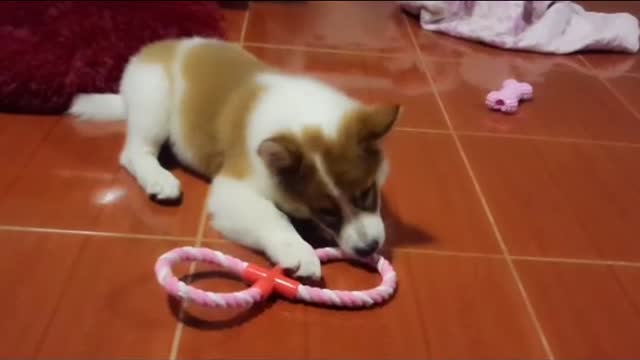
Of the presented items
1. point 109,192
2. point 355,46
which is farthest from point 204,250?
point 355,46

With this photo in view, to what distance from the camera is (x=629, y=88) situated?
227cm

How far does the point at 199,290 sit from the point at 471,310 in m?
0.41

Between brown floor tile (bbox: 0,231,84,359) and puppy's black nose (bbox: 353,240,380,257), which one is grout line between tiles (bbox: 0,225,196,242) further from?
puppy's black nose (bbox: 353,240,380,257)

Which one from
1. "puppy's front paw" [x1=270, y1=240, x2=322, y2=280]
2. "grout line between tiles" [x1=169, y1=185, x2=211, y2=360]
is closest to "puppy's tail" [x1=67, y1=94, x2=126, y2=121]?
"grout line between tiles" [x1=169, y1=185, x2=211, y2=360]

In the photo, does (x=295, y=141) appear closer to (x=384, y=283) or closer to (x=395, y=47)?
(x=384, y=283)

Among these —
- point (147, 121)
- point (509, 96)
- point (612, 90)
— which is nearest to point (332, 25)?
point (509, 96)

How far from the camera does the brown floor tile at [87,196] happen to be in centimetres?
142

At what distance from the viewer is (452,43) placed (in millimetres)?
2512

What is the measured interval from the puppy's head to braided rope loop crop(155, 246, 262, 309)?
0.15m

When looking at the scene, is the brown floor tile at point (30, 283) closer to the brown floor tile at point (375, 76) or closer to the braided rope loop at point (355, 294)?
the braided rope loop at point (355, 294)

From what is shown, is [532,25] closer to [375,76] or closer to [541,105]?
[541,105]

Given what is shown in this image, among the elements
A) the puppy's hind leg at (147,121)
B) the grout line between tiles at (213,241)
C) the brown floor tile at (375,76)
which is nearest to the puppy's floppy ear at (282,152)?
the grout line between tiles at (213,241)

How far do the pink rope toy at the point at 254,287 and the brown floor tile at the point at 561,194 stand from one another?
1.03 ft

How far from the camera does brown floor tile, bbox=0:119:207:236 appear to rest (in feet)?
4.65
